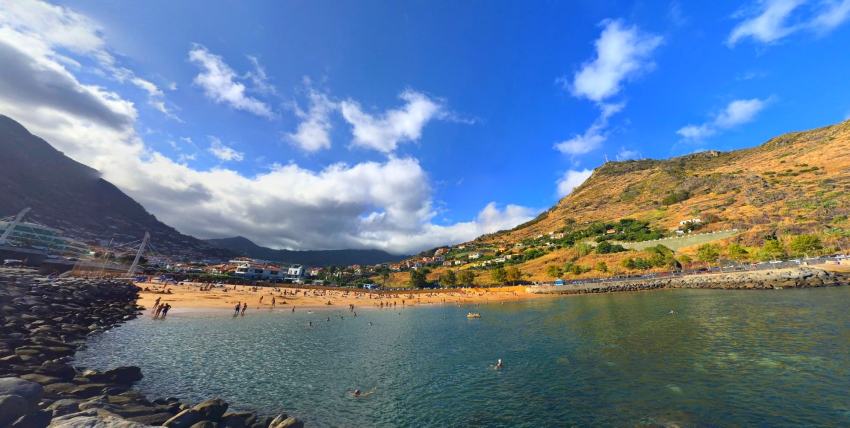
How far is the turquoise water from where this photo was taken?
1453 cm

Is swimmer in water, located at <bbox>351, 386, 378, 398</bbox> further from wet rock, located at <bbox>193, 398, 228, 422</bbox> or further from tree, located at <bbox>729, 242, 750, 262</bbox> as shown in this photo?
tree, located at <bbox>729, 242, 750, 262</bbox>

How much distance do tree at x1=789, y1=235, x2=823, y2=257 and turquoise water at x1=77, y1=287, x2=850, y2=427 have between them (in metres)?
54.3

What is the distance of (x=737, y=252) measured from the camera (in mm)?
82562

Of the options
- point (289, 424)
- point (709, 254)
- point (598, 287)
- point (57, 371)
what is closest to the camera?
point (289, 424)

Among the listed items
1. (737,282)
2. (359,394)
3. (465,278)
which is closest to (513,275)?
(465,278)

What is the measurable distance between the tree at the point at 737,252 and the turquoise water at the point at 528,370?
188ft

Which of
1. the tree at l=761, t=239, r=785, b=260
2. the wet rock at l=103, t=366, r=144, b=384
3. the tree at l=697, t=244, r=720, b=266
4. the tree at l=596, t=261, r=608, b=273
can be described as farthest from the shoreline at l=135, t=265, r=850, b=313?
the wet rock at l=103, t=366, r=144, b=384

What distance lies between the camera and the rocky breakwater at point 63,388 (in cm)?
990

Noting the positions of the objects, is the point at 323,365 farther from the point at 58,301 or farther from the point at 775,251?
the point at 775,251

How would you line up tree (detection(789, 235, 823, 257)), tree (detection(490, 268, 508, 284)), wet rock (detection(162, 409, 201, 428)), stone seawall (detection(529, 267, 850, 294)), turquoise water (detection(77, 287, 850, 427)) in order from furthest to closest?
tree (detection(490, 268, 508, 284))
tree (detection(789, 235, 823, 257))
stone seawall (detection(529, 267, 850, 294))
turquoise water (detection(77, 287, 850, 427))
wet rock (detection(162, 409, 201, 428))

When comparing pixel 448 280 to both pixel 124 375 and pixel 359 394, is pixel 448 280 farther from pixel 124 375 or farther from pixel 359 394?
pixel 124 375

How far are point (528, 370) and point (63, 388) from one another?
25436 millimetres

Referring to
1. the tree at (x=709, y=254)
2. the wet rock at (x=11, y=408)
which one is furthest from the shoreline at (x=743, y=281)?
the wet rock at (x=11, y=408)

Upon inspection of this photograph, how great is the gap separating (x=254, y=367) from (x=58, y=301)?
3146cm
